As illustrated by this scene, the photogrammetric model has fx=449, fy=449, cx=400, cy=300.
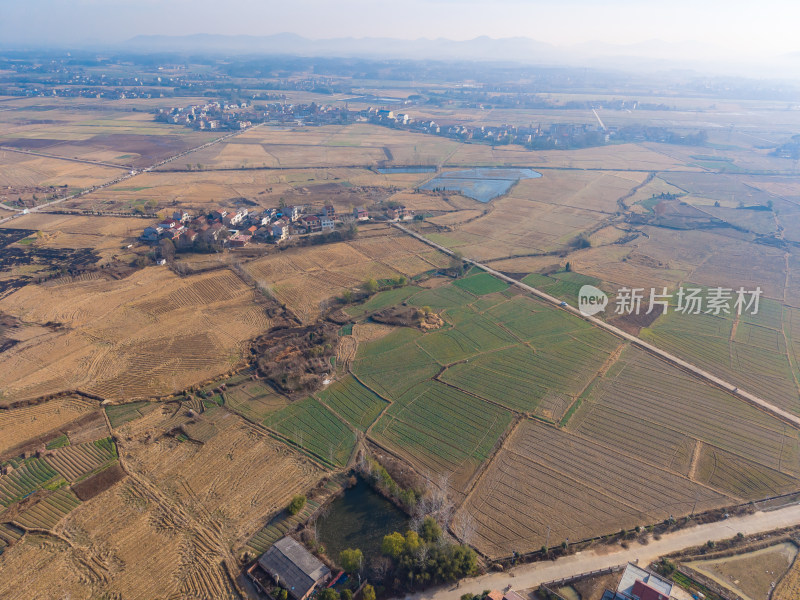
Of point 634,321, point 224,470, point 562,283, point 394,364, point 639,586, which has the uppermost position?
point 562,283

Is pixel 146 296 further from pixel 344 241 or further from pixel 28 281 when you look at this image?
pixel 344 241

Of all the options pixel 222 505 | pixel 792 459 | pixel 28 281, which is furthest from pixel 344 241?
pixel 792 459

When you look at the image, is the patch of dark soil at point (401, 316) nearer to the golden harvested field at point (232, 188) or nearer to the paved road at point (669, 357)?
the paved road at point (669, 357)

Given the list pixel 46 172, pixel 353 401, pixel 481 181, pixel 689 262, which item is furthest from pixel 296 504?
pixel 46 172

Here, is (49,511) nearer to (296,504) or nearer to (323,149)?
(296,504)

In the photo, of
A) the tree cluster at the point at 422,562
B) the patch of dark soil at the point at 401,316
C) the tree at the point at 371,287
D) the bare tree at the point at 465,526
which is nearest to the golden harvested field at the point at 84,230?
the tree at the point at 371,287
